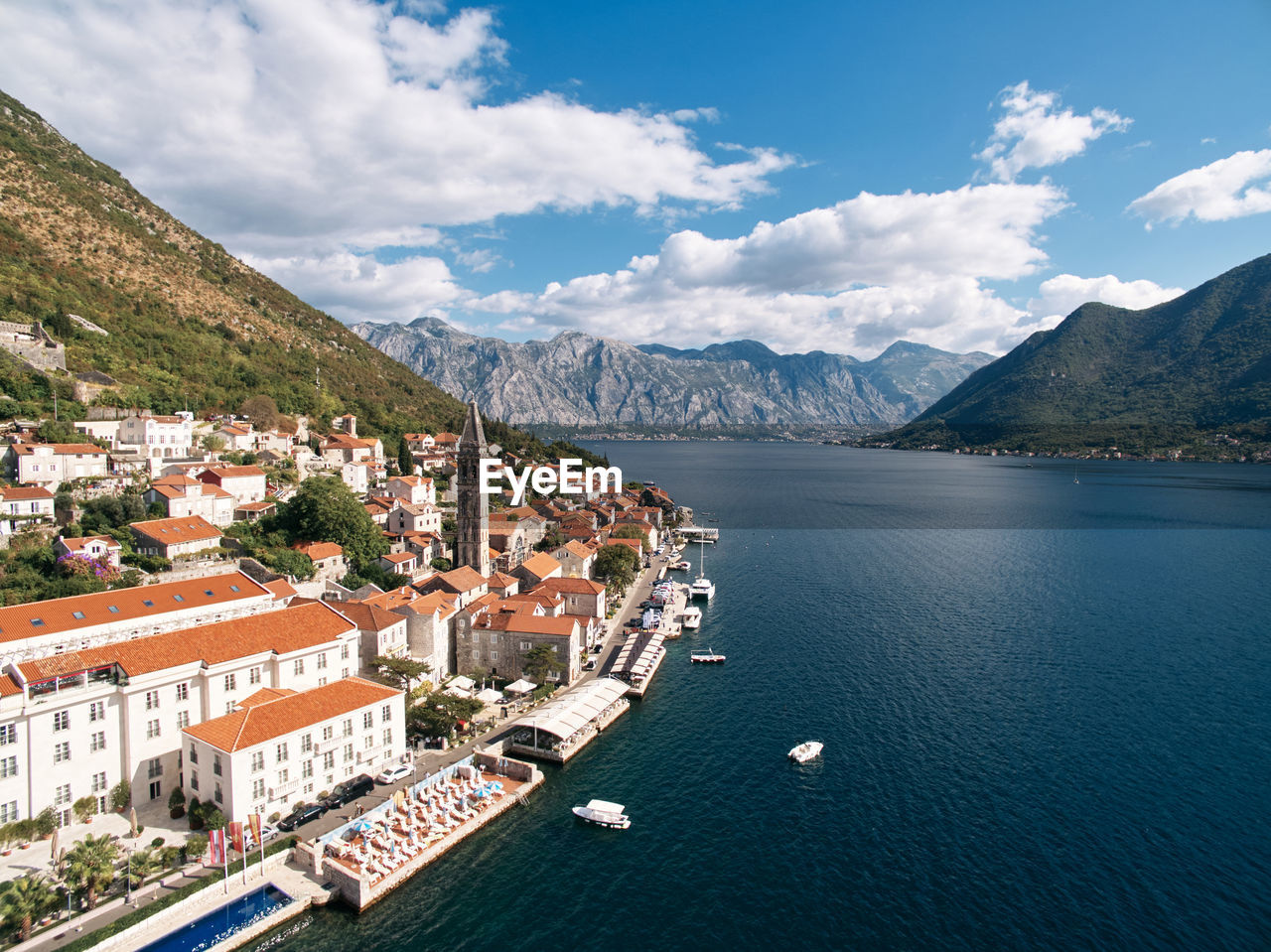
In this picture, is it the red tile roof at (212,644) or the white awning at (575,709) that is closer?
the red tile roof at (212,644)

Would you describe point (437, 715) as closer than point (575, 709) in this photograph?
Yes

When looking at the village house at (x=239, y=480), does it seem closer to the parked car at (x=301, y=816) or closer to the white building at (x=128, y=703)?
the white building at (x=128, y=703)

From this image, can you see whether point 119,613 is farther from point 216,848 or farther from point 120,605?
point 216,848

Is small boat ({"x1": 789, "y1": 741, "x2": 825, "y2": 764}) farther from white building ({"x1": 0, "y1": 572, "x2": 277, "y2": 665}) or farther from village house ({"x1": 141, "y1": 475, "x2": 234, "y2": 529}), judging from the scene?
village house ({"x1": 141, "y1": 475, "x2": 234, "y2": 529})

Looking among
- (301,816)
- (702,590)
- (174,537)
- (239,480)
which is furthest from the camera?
(702,590)

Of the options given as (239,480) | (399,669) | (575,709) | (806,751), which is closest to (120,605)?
(399,669)

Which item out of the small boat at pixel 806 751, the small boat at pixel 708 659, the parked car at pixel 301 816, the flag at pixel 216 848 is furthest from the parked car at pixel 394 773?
the small boat at pixel 708 659
